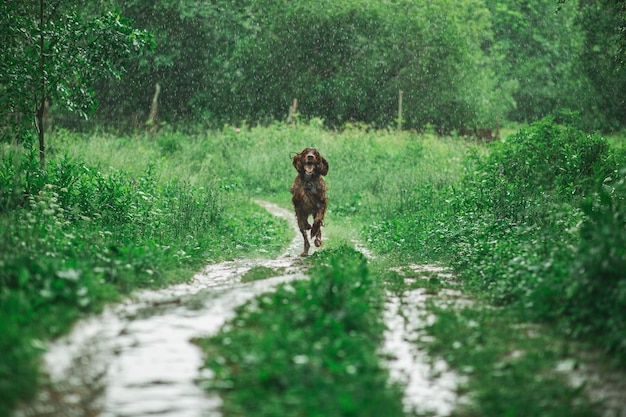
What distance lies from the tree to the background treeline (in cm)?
2375

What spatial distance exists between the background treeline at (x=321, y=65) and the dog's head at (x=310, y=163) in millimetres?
24047

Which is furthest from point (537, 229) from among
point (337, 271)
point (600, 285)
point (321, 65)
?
point (321, 65)

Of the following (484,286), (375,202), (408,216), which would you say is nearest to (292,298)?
Answer: (484,286)

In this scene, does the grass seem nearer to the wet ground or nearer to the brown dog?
the wet ground

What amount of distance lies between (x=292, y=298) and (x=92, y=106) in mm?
7072

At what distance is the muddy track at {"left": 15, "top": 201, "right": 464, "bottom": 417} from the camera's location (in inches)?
186

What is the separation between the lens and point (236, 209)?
55.8ft

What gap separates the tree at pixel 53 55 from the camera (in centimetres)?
1191

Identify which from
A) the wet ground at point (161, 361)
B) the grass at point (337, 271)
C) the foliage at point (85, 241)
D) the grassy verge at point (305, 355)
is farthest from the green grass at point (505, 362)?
the foliage at point (85, 241)

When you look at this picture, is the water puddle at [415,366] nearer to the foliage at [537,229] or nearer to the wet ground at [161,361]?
the wet ground at [161,361]

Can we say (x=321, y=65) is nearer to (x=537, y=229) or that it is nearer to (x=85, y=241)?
(x=537, y=229)

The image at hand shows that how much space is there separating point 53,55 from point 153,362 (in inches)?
317

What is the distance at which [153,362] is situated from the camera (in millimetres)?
5410

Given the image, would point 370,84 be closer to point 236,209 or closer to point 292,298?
point 236,209
